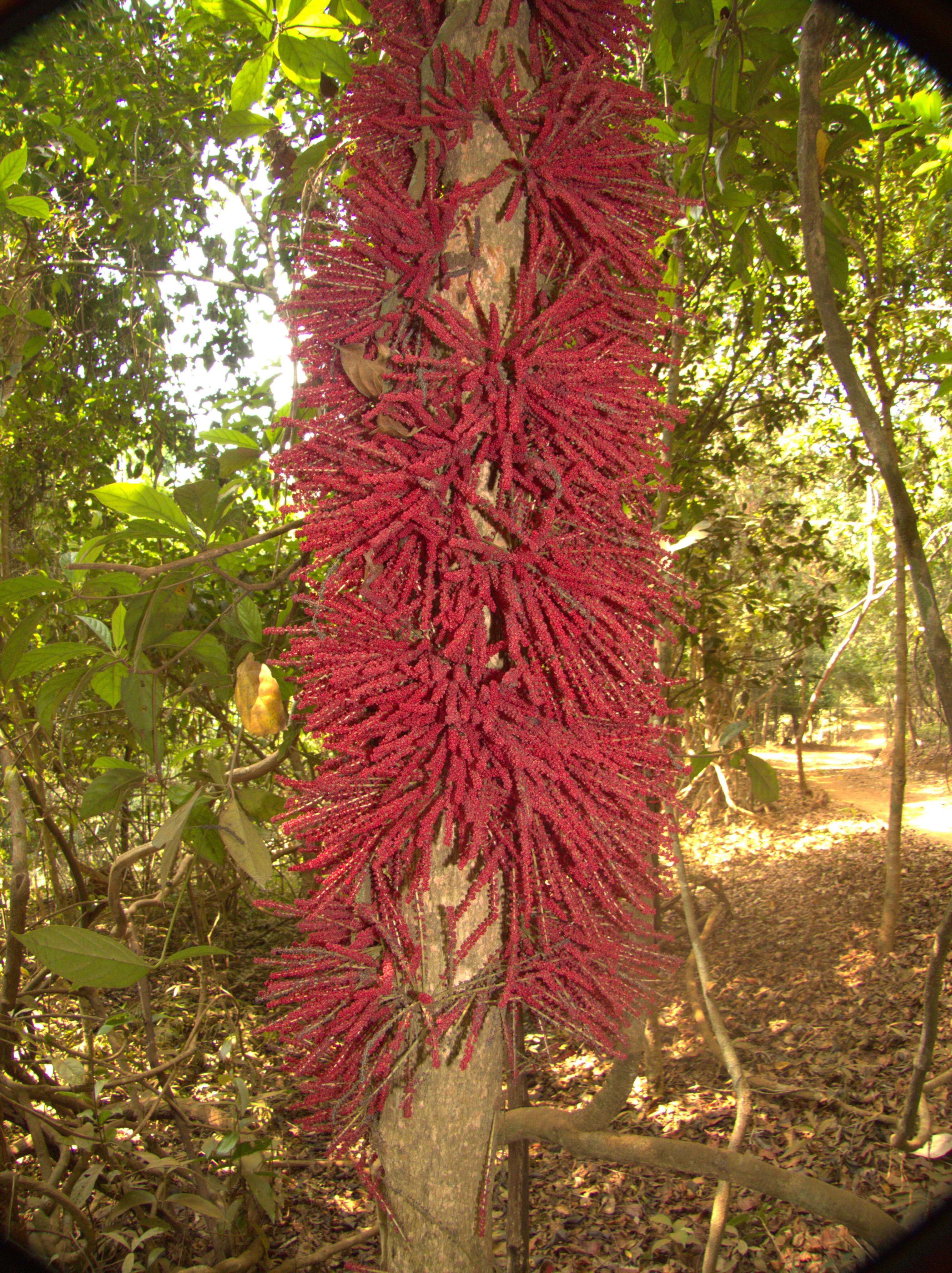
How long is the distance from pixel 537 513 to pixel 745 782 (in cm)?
587

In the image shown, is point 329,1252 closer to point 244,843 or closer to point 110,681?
point 244,843

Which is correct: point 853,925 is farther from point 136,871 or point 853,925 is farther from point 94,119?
point 94,119

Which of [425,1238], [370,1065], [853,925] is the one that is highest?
[370,1065]

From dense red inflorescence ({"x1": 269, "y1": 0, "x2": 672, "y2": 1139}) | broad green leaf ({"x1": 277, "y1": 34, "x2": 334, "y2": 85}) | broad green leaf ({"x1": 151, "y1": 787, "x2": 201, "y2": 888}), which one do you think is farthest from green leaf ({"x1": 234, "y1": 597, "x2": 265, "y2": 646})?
broad green leaf ({"x1": 277, "y1": 34, "x2": 334, "y2": 85})

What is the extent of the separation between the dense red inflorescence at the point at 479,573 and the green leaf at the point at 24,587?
0.54 m

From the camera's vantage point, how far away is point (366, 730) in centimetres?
46

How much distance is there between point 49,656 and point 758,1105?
227cm

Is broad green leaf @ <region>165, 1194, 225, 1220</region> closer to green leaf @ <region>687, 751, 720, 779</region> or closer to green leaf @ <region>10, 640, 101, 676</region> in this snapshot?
green leaf @ <region>10, 640, 101, 676</region>

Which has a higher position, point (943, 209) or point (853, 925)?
point (943, 209)

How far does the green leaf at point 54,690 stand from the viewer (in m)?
1.00

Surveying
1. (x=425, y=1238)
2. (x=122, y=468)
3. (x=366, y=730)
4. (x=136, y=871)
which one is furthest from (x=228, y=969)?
(x=366, y=730)

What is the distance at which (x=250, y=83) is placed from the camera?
0.88 metres

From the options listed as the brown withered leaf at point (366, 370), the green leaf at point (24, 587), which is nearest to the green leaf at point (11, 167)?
the green leaf at point (24, 587)

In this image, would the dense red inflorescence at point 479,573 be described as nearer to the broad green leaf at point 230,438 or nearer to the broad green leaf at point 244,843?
the broad green leaf at point 244,843
